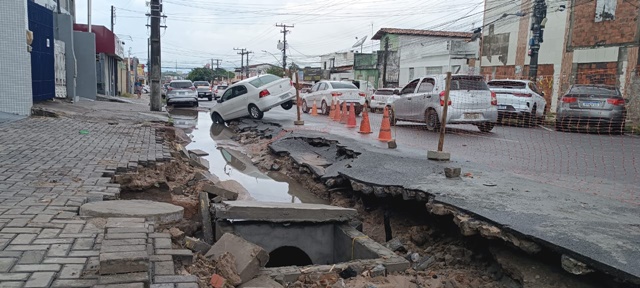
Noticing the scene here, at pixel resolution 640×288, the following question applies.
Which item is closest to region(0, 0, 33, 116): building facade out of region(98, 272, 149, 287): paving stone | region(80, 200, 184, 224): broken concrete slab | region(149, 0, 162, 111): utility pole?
region(149, 0, 162, 111): utility pole

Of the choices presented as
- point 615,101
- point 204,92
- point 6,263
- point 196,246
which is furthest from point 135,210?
point 204,92

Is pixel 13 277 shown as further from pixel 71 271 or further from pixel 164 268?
pixel 164 268

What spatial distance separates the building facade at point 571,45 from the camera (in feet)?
63.4

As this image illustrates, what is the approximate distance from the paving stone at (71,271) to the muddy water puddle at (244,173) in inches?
182

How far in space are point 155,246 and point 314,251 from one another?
2.42m

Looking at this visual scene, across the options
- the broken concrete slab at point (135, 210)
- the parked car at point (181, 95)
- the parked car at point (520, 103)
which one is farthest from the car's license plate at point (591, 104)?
the parked car at point (181, 95)

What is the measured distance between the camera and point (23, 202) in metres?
4.15

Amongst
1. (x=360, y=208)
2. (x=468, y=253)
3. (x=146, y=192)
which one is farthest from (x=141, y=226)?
(x=360, y=208)

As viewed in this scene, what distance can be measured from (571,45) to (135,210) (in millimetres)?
23085

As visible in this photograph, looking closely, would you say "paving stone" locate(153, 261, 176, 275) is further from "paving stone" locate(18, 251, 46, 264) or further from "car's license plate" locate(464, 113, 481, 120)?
"car's license plate" locate(464, 113, 481, 120)

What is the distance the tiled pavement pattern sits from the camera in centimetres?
276

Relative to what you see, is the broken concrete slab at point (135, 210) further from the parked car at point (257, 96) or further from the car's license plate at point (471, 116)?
the parked car at point (257, 96)

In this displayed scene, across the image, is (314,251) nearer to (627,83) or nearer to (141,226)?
(141,226)

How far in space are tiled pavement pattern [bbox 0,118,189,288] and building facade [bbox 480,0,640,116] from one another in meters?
17.7
